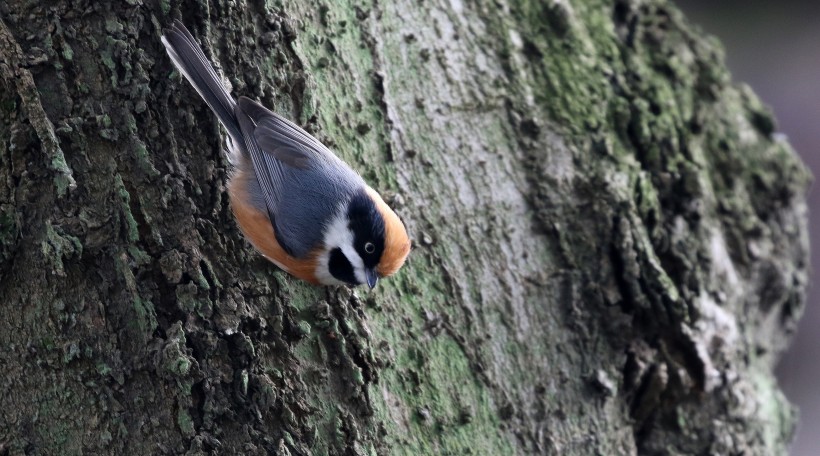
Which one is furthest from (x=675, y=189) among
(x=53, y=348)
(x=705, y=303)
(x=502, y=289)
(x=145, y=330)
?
(x=53, y=348)

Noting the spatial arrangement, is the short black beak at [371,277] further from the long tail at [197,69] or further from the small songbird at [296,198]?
the long tail at [197,69]

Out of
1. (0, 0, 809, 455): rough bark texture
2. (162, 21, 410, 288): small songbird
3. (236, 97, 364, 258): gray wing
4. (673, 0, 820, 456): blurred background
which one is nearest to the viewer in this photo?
(0, 0, 809, 455): rough bark texture

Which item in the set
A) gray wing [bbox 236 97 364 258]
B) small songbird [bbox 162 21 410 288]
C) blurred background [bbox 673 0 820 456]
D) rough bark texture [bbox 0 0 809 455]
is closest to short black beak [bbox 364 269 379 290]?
small songbird [bbox 162 21 410 288]

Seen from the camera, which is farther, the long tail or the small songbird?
the small songbird

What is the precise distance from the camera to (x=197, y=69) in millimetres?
2604

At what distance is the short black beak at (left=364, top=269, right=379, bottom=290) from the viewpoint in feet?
9.18

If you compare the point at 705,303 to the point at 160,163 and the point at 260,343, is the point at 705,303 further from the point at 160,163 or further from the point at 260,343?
the point at 160,163

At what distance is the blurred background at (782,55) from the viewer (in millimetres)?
8258

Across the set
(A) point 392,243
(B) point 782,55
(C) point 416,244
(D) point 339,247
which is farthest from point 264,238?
Result: (B) point 782,55

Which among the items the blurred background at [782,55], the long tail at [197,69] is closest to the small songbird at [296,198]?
the long tail at [197,69]

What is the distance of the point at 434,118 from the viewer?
3.28 metres

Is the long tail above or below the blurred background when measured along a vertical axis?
above

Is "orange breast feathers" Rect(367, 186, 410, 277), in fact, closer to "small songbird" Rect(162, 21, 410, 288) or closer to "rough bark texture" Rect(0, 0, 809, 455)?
"small songbird" Rect(162, 21, 410, 288)

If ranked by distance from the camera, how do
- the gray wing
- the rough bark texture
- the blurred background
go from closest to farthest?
the rough bark texture → the gray wing → the blurred background
